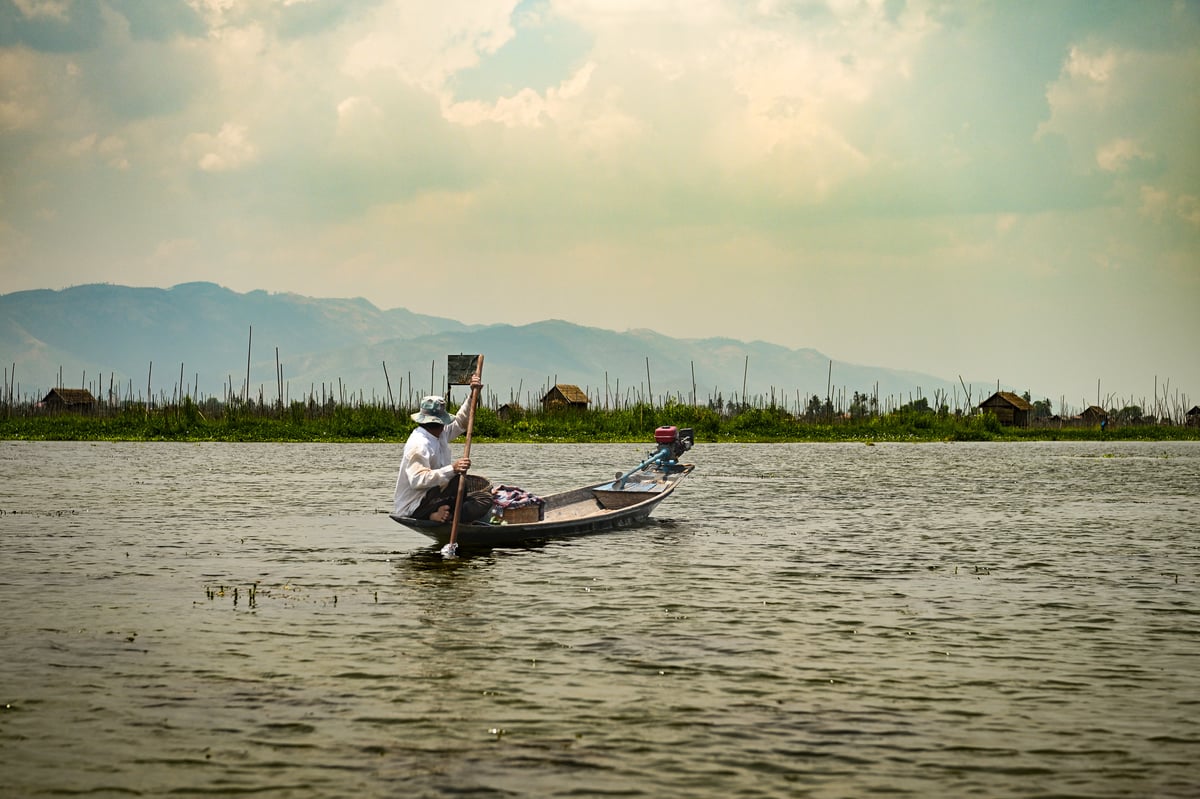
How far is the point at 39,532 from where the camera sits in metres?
18.3

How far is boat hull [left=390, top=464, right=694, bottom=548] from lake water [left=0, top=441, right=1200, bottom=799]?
356 millimetres

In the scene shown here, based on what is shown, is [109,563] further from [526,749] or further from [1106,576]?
[1106,576]

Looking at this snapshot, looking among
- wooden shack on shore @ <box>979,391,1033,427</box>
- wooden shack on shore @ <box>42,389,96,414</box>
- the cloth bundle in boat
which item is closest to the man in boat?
the cloth bundle in boat

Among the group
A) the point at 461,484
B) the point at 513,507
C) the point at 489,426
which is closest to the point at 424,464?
the point at 461,484

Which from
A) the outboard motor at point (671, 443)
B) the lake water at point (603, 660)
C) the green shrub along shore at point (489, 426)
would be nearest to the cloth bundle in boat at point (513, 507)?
the lake water at point (603, 660)

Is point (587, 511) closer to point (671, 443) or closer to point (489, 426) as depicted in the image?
point (671, 443)

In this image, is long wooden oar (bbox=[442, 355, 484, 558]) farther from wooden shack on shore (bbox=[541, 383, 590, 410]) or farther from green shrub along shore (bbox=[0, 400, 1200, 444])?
wooden shack on shore (bbox=[541, 383, 590, 410])

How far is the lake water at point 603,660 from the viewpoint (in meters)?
6.79

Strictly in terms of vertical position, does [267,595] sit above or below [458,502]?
below

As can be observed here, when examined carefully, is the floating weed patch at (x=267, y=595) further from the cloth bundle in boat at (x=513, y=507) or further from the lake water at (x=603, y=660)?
the cloth bundle in boat at (x=513, y=507)

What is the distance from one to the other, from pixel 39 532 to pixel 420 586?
26.8 ft

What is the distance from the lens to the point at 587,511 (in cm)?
2002

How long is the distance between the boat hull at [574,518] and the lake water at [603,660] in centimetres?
36

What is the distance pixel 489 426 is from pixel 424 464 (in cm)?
4173
